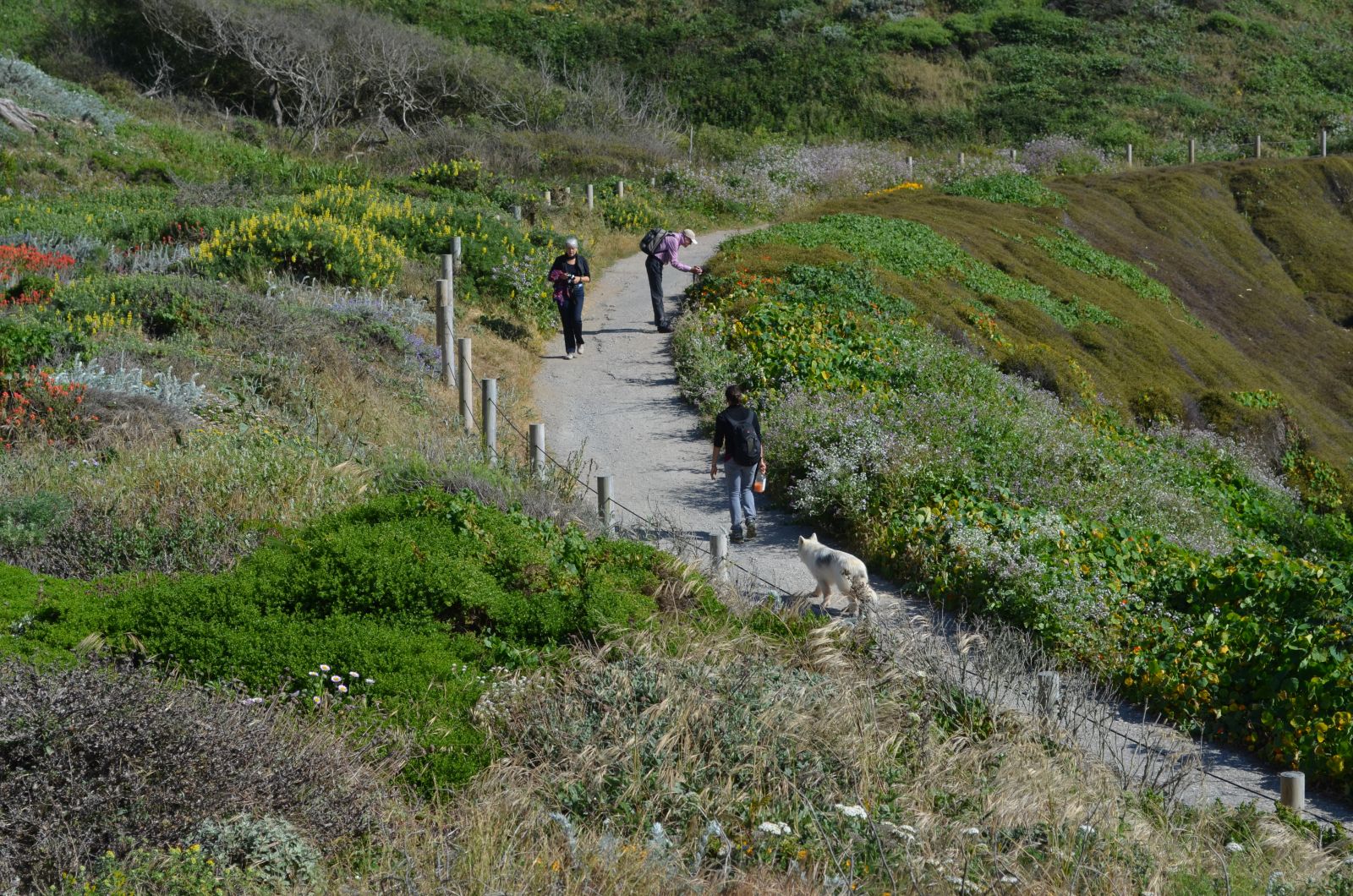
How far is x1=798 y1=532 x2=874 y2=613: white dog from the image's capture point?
895 centimetres

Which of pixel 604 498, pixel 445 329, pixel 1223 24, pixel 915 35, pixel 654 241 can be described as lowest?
pixel 604 498

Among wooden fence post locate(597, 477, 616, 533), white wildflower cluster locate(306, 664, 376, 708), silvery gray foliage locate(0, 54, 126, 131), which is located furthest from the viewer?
silvery gray foliage locate(0, 54, 126, 131)

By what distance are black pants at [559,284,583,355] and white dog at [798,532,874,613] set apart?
795 centimetres

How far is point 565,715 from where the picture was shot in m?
6.46

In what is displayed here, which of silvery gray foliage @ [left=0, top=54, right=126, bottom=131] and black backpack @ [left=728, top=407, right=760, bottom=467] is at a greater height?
silvery gray foliage @ [left=0, top=54, right=126, bottom=131]

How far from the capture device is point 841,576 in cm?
898

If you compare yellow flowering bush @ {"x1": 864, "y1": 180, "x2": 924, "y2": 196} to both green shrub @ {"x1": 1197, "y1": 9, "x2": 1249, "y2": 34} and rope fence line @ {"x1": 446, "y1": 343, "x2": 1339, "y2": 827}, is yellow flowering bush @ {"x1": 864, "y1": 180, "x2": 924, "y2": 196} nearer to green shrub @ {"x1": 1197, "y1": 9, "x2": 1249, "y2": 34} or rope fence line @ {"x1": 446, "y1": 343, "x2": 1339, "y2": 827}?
rope fence line @ {"x1": 446, "y1": 343, "x2": 1339, "y2": 827}

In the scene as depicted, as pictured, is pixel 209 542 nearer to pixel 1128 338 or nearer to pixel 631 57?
pixel 1128 338

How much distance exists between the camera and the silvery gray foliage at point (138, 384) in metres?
11.3

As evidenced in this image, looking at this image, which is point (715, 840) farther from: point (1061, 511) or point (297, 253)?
point (297, 253)

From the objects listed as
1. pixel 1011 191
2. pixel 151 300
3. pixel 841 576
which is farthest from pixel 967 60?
pixel 841 576

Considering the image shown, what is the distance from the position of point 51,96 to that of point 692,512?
27.8 m

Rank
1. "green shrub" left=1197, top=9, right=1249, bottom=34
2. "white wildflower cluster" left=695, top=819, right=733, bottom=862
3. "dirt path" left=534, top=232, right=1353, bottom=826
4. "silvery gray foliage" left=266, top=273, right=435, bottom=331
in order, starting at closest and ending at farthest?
"white wildflower cluster" left=695, top=819, right=733, bottom=862, "dirt path" left=534, top=232, right=1353, bottom=826, "silvery gray foliage" left=266, top=273, right=435, bottom=331, "green shrub" left=1197, top=9, right=1249, bottom=34

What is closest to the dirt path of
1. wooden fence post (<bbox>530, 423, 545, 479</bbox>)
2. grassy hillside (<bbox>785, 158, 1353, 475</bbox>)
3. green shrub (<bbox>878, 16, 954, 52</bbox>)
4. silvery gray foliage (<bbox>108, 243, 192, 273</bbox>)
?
wooden fence post (<bbox>530, 423, 545, 479</bbox>)
